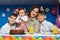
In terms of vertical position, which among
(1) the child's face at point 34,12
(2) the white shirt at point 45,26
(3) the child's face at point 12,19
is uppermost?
(1) the child's face at point 34,12

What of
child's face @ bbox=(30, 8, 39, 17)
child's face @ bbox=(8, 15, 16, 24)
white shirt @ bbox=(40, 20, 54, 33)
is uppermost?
child's face @ bbox=(30, 8, 39, 17)

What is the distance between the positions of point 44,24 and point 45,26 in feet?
0.11

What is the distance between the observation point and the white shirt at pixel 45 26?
2.78m

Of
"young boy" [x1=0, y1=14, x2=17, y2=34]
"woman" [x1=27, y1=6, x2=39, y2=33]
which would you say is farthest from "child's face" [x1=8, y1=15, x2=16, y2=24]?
"woman" [x1=27, y1=6, x2=39, y2=33]

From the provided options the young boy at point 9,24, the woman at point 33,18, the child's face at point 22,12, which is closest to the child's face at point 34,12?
the woman at point 33,18

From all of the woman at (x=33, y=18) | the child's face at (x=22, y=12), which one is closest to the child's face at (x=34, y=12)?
the woman at (x=33, y=18)

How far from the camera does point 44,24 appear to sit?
2797mm

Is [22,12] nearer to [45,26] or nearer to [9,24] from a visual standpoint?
[9,24]

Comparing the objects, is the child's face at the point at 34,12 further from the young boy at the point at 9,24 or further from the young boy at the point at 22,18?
the young boy at the point at 9,24

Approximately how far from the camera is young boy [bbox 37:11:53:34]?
9.11ft

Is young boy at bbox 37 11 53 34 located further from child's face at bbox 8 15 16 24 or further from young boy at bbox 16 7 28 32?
child's face at bbox 8 15 16 24

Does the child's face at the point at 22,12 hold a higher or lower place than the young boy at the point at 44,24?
higher

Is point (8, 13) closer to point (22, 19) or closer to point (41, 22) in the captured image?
point (22, 19)

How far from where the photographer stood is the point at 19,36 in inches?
86.0
